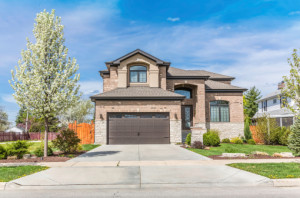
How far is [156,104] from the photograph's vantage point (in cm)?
2333

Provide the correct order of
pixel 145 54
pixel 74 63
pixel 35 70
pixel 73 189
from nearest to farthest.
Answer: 1. pixel 73 189
2. pixel 35 70
3. pixel 74 63
4. pixel 145 54

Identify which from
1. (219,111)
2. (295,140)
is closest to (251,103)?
(219,111)

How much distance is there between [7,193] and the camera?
7031 mm

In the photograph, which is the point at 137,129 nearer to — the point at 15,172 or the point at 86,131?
the point at 86,131

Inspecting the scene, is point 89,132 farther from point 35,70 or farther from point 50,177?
point 50,177

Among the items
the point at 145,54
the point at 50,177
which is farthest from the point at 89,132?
the point at 50,177

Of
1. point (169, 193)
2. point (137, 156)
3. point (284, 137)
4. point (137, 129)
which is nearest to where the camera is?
point (169, 193)

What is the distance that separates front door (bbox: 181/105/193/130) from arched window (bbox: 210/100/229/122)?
7.90ft

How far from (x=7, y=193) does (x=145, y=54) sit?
20773 millimetres

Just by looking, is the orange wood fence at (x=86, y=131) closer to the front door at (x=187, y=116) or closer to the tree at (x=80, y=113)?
the front door at (x=187, y=116)

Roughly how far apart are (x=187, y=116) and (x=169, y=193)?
74.3ft

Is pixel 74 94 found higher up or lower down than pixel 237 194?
higher up

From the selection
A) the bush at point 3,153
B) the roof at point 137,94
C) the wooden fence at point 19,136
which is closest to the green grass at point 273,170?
the bush at point 3,153

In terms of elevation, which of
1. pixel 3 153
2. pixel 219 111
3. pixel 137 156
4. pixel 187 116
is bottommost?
pixel 137 156
